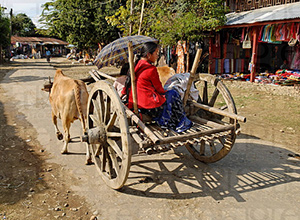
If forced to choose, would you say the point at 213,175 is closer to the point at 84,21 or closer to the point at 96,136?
the point at 96,136

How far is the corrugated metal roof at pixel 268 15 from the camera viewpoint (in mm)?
10991

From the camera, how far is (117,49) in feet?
15.3

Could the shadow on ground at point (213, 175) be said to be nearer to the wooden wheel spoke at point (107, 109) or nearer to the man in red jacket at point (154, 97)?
the man in red jacket at point (154, 97)

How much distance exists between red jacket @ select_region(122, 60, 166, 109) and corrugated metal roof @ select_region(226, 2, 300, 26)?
9179 millimetres

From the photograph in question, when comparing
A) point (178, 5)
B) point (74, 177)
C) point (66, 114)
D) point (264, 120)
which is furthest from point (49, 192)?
point (178, 5)

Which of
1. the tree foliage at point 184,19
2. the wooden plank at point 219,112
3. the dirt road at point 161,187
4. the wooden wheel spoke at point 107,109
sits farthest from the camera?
the tree foliage at point 184,19

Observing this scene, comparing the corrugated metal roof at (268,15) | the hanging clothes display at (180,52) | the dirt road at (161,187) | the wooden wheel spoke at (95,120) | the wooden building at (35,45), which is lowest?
the dirt road at (161,187)

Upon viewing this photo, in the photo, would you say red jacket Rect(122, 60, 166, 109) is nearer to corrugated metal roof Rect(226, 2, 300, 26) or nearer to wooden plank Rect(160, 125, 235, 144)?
wooden plank Rect(160, 125, 235, 144)

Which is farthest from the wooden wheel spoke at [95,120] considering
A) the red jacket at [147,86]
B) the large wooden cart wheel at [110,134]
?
the red jacket at [147,86]

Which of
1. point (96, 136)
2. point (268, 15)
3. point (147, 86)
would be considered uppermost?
point (268, 15)

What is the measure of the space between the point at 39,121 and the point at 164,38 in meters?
8.88

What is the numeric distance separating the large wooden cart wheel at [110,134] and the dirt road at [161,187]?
0.24 m

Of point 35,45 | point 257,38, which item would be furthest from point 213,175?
point 35,45

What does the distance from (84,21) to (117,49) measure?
64.6ft
